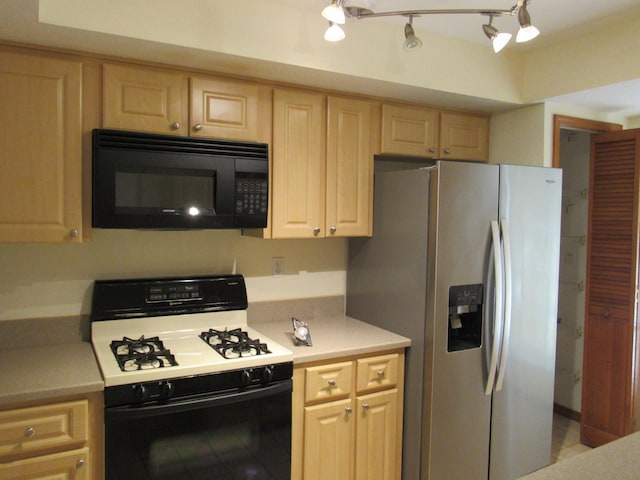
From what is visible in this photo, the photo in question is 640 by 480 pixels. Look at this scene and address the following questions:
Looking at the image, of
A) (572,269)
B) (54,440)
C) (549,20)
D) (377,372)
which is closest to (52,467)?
(54,440)

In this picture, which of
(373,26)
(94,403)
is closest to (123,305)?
(94,403)

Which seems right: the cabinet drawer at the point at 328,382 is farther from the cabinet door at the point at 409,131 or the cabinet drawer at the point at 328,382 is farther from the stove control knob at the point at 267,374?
the cabinet door at the point at 409,131

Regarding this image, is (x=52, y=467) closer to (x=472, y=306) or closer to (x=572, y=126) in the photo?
(x=472, y=306)

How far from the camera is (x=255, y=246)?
8.81 ft

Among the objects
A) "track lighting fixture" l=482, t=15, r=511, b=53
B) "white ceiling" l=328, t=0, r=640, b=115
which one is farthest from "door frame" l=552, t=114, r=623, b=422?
"track lighting fixture" l=482, t=15, r=511, b=53

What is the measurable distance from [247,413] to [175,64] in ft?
5.05

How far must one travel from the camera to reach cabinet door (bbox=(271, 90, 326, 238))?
240 cm

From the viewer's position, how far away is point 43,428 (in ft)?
5.57

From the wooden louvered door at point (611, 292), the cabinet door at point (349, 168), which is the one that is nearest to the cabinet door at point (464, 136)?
the cabinet door at point (349, 168)

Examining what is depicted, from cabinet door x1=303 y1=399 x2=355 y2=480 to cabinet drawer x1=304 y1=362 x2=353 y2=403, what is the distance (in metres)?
0.04

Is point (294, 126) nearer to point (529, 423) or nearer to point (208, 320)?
point (208, 320)

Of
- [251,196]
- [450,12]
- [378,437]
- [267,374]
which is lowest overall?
[378,437]

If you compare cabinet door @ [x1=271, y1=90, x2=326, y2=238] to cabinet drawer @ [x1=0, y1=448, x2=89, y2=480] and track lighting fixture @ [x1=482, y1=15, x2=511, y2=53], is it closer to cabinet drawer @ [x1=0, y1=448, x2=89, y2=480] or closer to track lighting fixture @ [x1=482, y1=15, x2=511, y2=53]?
track lighting fixture @ [x1=482, y1=15, x2=511, y2=53]

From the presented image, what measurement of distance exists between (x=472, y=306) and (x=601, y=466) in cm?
124
